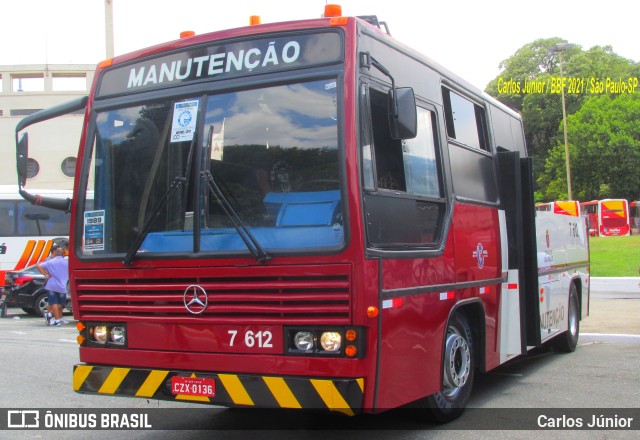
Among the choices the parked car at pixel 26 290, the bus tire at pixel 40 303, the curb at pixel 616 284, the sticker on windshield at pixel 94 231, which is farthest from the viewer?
the curb at pixel 616 284

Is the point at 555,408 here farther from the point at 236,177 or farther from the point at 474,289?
the point at 236,177

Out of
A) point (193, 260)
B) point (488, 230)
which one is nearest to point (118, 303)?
point (193, 260)

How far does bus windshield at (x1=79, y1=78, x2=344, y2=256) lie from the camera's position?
5.04m

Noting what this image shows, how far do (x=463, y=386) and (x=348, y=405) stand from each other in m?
2.04

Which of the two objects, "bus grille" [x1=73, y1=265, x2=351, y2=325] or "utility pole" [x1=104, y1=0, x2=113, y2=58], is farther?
"utility pole" [x1=104, y1=0, x2=113, y2=58]

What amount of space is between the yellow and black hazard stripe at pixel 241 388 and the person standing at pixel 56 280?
1034cm

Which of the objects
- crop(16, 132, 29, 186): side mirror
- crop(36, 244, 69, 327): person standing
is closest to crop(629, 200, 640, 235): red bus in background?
crop(36, 244, 69, 327): person standing

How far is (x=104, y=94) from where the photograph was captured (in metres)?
6.06

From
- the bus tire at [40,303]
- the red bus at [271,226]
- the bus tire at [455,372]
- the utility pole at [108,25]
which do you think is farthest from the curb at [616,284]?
the red bus at [271,226]

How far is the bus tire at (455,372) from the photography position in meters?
6.08

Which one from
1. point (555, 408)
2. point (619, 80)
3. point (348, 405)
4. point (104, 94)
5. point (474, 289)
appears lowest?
point (555, 408)

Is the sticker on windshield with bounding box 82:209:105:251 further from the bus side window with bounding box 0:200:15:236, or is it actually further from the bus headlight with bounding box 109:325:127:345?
the bus side window with bounding box 0:200:15:236

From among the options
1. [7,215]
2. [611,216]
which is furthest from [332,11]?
[611,216]

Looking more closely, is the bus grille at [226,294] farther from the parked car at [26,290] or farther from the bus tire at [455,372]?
the parked car at [26,290]
